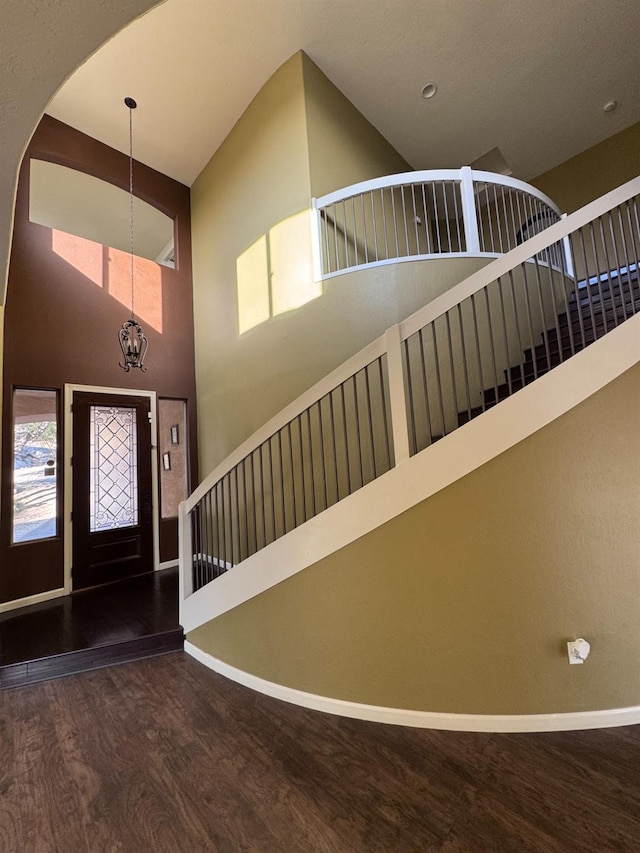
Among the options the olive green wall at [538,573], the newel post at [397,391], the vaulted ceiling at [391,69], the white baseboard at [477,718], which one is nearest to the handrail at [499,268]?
the newel post at [397,391]

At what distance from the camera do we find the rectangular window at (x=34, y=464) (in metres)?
4.03

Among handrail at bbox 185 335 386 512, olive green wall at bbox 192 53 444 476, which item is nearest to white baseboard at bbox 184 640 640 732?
handrail at bbox 185 335 386 512

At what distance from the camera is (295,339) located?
3.93 meters

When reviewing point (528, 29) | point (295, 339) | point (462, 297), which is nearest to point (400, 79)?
point (528, 29)

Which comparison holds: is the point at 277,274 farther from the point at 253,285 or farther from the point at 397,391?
the point at 397,391

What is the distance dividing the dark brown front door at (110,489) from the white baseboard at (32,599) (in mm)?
156

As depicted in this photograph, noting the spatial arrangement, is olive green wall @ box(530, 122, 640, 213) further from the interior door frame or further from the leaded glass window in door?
the leaded glass window in door

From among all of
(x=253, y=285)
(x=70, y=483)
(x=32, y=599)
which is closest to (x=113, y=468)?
(x=70, y=483)

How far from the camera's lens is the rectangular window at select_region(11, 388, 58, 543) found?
159 inches

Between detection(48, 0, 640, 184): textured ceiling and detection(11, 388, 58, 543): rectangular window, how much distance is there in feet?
10.9

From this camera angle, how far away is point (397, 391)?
2.34m

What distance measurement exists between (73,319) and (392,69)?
4425 mm

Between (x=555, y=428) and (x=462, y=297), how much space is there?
89 cm

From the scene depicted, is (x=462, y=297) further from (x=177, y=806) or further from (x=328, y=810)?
(x=177, y=806)
